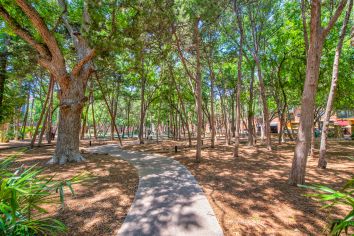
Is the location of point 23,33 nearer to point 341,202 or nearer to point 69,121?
point 69,121

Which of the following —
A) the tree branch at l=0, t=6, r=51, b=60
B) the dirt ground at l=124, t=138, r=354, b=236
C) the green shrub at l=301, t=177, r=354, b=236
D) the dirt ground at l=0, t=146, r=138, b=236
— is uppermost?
the tree branch at l=0, t=6, r=51, b=60

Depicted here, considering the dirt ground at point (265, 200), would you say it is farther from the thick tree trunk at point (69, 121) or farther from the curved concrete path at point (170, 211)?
the thick tree trunk at point (69, 121)

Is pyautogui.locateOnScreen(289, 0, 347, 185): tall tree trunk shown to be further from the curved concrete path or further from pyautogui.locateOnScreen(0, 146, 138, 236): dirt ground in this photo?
pyautogui.locateOnScreen(0, 146, 138, 236): dirt ground

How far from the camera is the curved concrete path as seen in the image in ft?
11.2

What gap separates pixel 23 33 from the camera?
7.56 m

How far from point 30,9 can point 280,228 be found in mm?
10759

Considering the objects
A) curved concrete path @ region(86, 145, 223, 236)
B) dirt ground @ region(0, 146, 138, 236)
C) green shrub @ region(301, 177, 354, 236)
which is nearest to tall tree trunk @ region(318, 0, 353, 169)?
curved concrete path @ region(86, 145, 223, 236)

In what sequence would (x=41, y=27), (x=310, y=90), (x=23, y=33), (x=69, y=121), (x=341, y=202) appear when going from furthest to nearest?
(x=69, y=121), (x=41, y=27), (x=23, y=33), (x=310, y=90), (x=341, y=202)

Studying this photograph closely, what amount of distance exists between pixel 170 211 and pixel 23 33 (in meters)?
9.14

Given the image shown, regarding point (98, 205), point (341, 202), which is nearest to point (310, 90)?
point (341, 202)

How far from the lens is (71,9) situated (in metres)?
12.8

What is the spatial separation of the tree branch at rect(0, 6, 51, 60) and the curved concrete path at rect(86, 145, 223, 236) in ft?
24.5

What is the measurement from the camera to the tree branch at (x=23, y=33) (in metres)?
7.01

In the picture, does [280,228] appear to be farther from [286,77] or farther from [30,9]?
[286,77]
